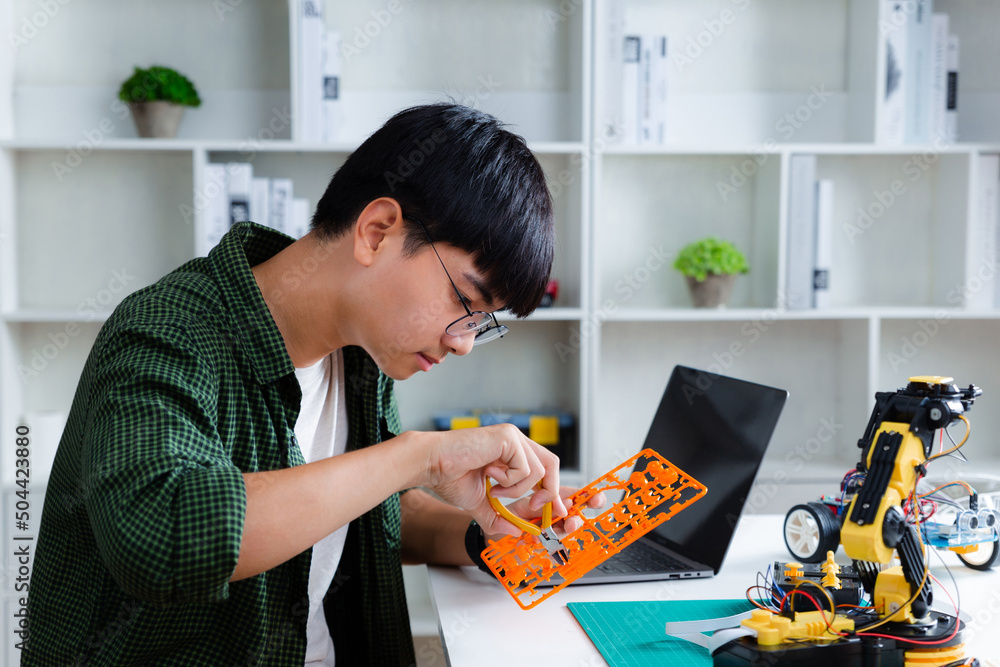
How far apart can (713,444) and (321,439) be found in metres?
0.61

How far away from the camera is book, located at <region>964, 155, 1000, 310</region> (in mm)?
2324

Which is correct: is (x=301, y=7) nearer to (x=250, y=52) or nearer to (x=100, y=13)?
(x=250, y=52)

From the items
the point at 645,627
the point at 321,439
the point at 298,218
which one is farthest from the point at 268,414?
the point at 298,218

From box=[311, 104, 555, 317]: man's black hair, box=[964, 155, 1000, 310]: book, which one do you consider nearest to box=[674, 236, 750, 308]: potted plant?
box=[964, 155, 1000, 310]: book

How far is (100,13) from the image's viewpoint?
230 cm

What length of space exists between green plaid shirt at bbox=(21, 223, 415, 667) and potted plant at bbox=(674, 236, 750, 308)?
1388 millimetres

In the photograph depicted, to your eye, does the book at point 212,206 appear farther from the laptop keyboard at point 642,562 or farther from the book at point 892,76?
the book at point 892,76

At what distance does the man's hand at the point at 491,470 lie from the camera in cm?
93

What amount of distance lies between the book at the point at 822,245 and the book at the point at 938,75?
38cm

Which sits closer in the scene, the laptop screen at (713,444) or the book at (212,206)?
the laptop screen at (713,444)

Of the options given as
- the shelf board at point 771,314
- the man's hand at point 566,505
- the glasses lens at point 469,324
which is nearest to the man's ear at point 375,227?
the glasses lens at point 469,324

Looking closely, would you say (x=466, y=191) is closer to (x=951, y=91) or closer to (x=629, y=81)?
(x=629, y=81)

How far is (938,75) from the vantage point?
2312 millimetres

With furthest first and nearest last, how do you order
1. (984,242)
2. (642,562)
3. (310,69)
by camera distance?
(984,242)
(310,69)
(642,562)
